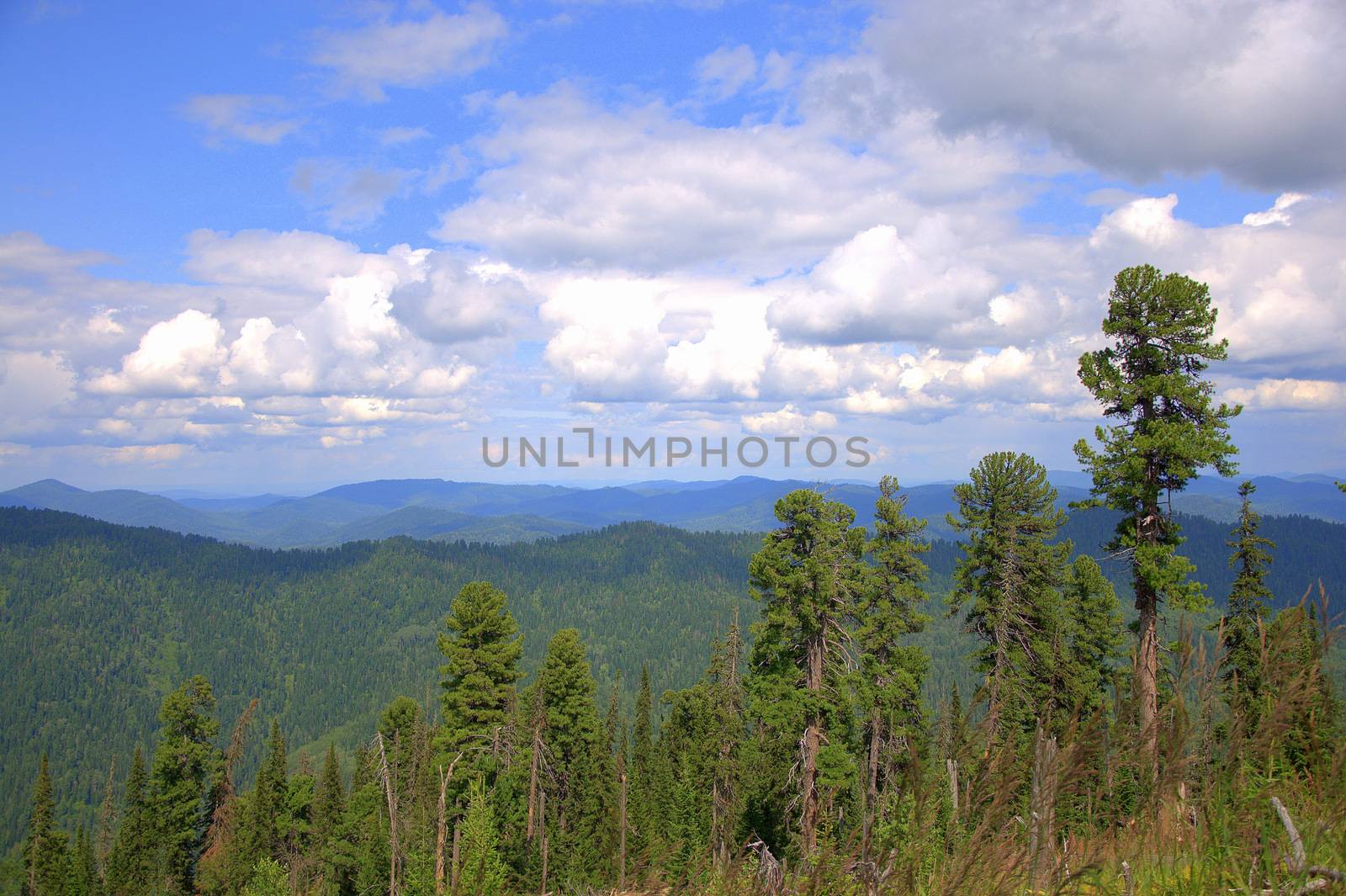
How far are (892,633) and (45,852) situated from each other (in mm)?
47855

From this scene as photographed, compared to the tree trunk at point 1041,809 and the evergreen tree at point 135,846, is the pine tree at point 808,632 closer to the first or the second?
the tree trunk at point 1041,809

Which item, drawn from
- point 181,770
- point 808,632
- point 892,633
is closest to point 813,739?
point 808,632

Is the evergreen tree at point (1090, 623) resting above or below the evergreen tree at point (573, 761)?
above

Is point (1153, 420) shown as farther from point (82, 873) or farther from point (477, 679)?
point (82, 873)

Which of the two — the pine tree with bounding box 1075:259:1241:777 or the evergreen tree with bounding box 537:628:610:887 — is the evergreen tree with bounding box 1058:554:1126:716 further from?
the evergreen tree with bounding box 537:628:610:887

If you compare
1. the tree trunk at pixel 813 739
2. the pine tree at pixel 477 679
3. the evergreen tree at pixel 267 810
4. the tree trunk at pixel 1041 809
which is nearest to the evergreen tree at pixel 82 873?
the evergreen tree at pixel 267 810

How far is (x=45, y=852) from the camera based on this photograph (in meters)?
39.2

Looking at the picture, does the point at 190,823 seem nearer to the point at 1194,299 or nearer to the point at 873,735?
the point at 873,735

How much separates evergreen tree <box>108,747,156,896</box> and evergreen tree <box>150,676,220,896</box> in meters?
0.76

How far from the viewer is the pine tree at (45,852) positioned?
38750 mm

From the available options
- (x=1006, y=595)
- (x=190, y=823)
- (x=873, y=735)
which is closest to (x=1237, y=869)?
(x=1006, y=595)

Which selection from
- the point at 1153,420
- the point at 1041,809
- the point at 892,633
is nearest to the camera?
the point at 1041,809

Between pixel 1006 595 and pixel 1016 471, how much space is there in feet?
12.3

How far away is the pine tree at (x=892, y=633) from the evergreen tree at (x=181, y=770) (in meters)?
31.8
